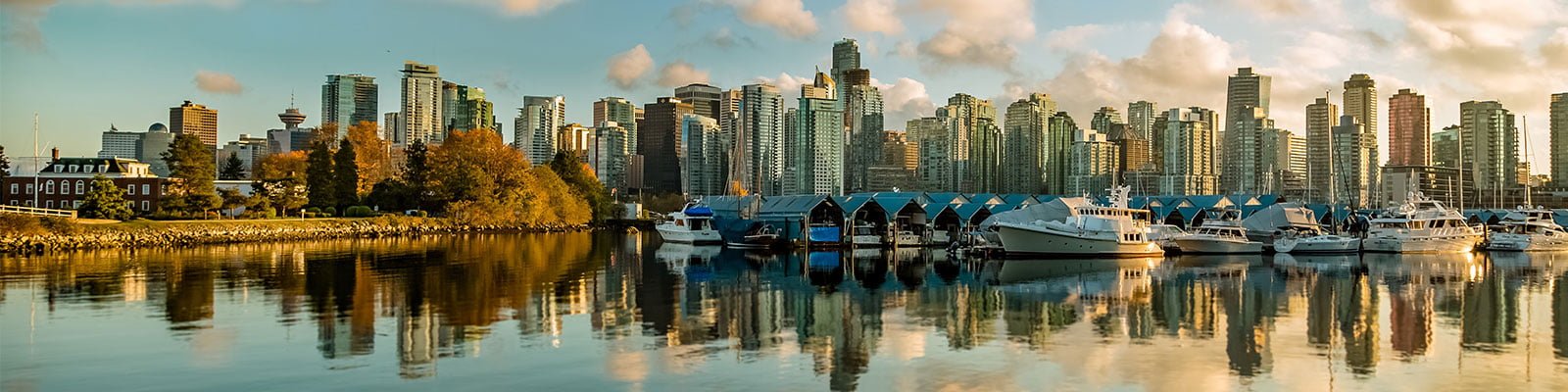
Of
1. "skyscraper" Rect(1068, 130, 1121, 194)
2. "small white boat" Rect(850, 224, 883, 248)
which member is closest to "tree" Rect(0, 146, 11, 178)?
"small white boat" Rect(850, 224, 883, 248)

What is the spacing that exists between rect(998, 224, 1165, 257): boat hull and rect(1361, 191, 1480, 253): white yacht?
1861 cm

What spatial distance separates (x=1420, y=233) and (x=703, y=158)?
135113mm

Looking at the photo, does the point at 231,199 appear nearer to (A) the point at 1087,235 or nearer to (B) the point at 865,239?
(B) the point at 865,239

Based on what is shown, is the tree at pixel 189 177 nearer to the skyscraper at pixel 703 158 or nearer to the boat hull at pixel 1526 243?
the boat hull at pixel 1526 243

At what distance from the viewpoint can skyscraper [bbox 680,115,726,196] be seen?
182375mm

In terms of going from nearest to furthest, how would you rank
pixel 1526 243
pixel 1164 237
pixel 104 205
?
pixel 1164 237 → pixel 104 205 → pixel 1526 243

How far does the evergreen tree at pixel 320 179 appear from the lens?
81750 millimetres

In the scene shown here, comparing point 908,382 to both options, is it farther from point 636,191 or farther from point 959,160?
point 636,191

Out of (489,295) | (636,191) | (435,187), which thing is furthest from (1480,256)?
(636,191)

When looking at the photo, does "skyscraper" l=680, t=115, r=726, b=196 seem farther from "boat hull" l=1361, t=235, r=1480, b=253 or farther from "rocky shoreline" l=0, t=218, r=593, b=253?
"boat hull" l=1361, t=235, r=1480, b=253

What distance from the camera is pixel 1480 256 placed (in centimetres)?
5944

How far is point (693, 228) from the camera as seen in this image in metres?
71.0

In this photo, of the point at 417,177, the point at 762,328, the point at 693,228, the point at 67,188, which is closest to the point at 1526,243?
the point at 693,228

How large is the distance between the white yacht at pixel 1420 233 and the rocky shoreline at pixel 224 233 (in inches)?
2540
